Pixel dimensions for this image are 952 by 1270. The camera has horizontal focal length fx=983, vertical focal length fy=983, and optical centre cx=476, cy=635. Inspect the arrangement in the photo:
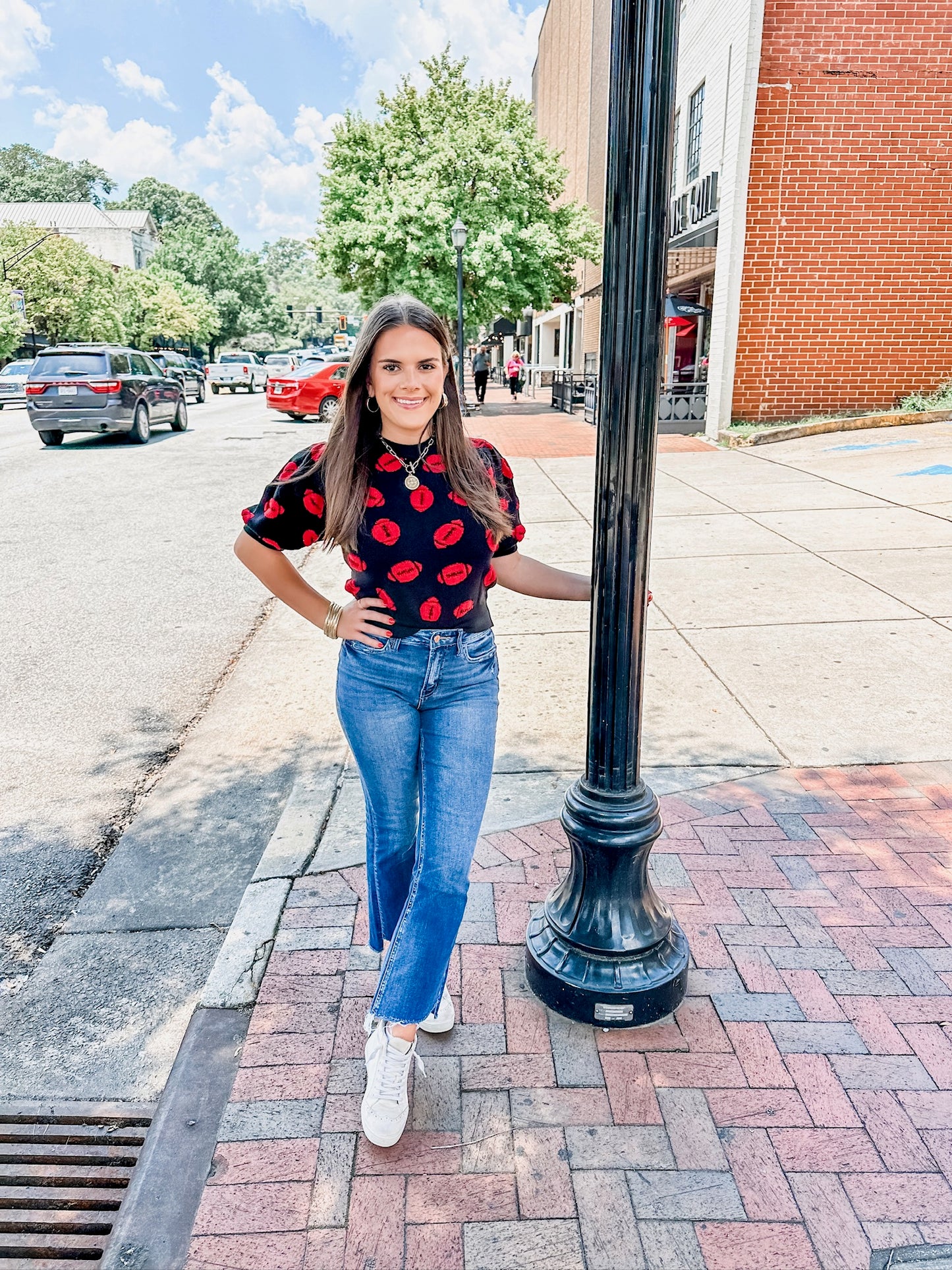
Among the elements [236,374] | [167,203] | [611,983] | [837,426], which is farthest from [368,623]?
[167,203]

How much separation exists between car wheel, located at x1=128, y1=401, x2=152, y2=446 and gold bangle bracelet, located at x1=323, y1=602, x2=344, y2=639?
16.8m

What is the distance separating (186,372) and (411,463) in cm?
3318

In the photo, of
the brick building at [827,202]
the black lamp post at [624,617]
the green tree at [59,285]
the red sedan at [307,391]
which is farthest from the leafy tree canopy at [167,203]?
the black lamp post at [624,617]

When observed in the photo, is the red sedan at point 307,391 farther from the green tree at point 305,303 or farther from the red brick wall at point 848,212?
the green tree at point 305,303

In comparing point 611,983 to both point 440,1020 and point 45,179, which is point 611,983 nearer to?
point 440,1020

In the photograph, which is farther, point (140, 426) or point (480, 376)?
point (480, 376)

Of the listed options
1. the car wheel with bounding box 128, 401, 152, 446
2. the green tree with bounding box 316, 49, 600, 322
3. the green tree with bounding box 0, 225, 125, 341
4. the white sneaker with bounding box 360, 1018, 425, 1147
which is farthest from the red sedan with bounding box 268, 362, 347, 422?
the green tree with bounding box 0, 225, 125, 341

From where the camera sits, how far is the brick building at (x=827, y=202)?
45.4ft

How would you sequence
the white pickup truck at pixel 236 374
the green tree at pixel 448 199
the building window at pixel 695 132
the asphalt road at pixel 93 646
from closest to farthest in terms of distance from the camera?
1. the asphalt road at pixel 93 646
2. the building window at pixel 695 132
3. the green tree at pixel 448 199
4. the white pickup truck at pixel 236 374

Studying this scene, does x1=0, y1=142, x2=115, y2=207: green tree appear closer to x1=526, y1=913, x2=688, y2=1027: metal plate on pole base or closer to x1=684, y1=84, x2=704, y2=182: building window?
x1=684, y1=84, x2=704, y2=182: building window

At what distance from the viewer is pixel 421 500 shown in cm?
218

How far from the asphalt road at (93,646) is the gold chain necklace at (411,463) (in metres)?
2.05

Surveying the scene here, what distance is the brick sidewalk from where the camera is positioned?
6.52ft

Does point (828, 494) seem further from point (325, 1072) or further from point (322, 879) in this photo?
point (325, 1072)
